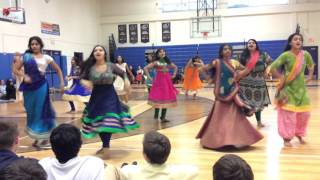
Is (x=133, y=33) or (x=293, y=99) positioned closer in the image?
(x=293, y=99)

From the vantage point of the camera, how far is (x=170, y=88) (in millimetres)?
7926

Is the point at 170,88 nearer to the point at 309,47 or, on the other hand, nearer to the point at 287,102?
the point at 287,102

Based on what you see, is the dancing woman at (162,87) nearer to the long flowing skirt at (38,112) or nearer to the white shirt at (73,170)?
the long flowing skirt at (38,112)

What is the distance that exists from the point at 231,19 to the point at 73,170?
20258 millimetres

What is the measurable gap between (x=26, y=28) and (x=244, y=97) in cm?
1223

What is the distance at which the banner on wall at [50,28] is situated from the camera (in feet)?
59.1

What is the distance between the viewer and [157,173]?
233 centimetres

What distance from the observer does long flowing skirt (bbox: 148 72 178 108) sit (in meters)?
7.86

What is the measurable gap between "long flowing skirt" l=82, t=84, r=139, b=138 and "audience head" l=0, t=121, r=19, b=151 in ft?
8.87

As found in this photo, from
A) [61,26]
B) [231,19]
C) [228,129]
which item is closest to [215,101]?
[228,129]

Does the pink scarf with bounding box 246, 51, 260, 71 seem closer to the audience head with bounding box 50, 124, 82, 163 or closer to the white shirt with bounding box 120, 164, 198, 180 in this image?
the white shirt with bounding box 120, 164, 198, 180

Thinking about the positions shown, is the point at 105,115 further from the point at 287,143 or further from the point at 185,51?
the point at 185,51

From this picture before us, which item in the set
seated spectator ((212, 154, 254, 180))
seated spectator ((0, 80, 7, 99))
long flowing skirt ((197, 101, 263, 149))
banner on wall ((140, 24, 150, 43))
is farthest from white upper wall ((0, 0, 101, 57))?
seated spectator ((212, 154, 254, 180))

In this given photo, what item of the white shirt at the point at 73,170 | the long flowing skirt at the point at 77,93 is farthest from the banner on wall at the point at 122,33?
the white shirt at the point at 73,170
